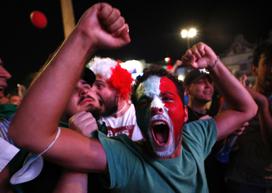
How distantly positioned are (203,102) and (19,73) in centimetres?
2192

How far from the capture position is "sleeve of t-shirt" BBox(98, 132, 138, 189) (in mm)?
1527

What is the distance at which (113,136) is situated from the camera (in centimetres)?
194

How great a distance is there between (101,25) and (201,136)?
1.03 meters

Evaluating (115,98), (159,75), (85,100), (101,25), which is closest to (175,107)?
(159,75)

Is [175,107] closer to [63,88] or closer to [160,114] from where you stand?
[160,114]

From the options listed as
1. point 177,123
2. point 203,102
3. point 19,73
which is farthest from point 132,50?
point 177,123

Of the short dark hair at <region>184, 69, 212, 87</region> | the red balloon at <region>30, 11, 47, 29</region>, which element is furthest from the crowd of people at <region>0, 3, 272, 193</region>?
the red balloon at <region>30, 11, 47, 29</region>

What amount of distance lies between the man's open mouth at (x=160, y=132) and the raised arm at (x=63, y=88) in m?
0.48

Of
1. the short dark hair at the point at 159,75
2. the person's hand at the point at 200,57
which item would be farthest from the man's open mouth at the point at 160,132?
→ the person's hand at the point at 200,57

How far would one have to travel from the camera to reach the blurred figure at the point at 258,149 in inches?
104

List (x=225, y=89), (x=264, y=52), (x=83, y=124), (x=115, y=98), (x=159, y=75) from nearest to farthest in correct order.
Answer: (x=83, y=124) < (x=159, y=75) < (x=225, y=89) < (x=264, y=52) < (x=115, y=98)

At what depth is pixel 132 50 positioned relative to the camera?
22406 millimetres

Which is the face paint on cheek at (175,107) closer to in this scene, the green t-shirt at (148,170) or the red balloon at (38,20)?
the green t-shirt at (148,170)

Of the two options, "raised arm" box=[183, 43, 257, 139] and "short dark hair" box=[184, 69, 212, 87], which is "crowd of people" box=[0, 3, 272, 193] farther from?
"short dark hair" box=[184, 69, 212, 87]
